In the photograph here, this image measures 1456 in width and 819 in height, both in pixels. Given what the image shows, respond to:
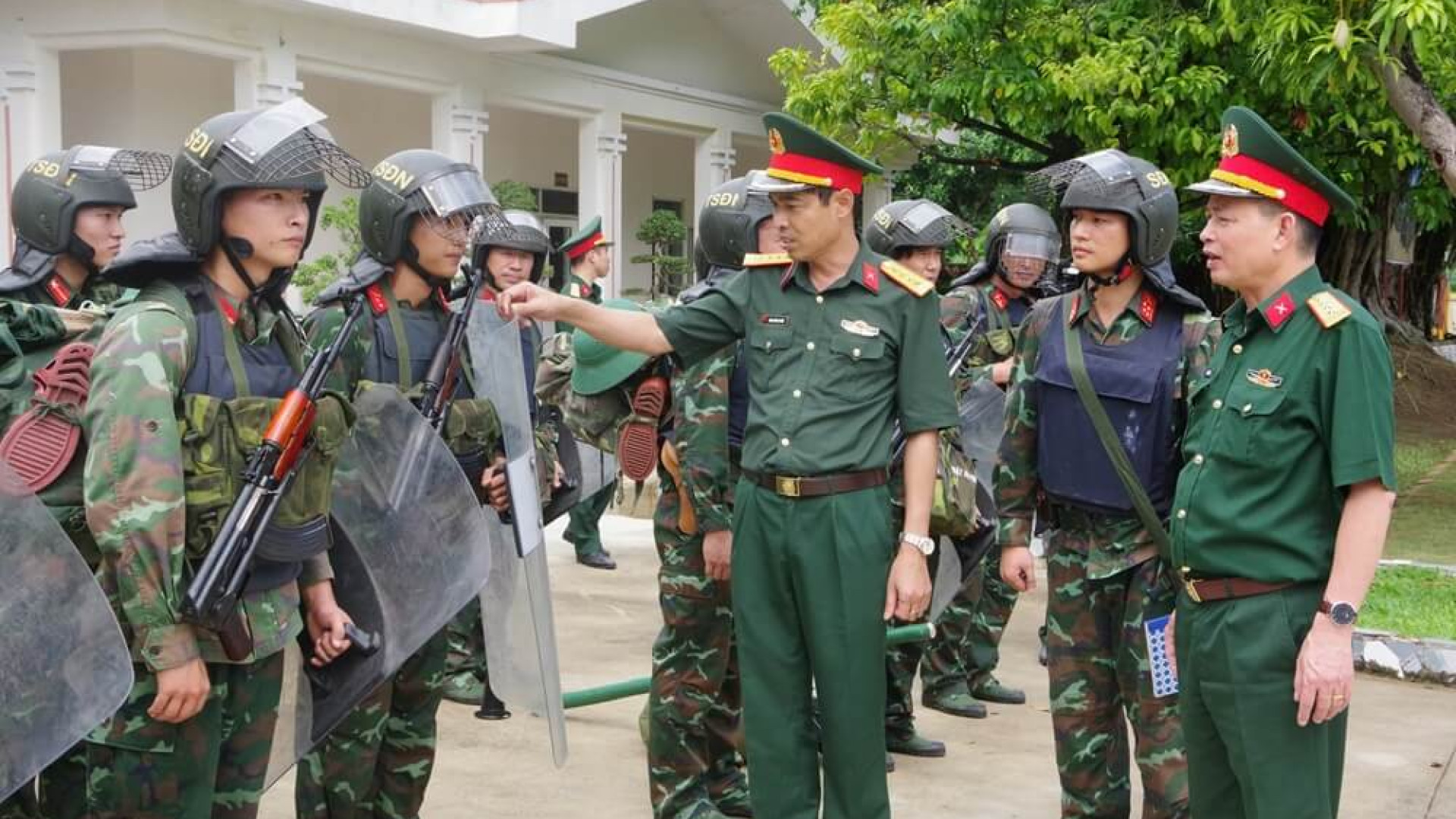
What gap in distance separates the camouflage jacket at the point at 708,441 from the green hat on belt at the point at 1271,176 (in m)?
1.61

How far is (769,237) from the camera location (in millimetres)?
4969

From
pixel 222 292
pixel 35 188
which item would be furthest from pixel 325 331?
pixel 35 188

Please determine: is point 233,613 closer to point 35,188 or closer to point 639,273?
point 35,188

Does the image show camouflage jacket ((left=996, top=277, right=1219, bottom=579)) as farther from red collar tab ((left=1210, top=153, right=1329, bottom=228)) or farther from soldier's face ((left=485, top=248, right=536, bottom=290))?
soldier's face ((left=485, top=248, right=536, bottom=290))

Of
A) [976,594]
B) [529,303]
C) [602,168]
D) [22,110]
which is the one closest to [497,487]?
[529,303]

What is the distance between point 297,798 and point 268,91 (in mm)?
9741

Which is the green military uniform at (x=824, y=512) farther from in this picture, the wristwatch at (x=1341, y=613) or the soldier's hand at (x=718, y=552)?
the wristwatch at (x=1341, y=613)

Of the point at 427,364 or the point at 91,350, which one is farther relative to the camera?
the point at 427,364

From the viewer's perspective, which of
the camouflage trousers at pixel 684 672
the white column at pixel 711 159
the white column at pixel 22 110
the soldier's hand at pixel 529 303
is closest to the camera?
the soldier's hand at pixel 529 303

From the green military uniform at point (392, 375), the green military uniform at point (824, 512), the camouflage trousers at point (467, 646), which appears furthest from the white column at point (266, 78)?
the green military uniform at point (824, 512)

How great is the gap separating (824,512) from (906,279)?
676 millimetres

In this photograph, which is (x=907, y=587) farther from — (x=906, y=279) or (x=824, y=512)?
(x=906, y=279)

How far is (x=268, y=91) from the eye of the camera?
1278cm

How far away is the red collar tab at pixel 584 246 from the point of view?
924 centimetres
